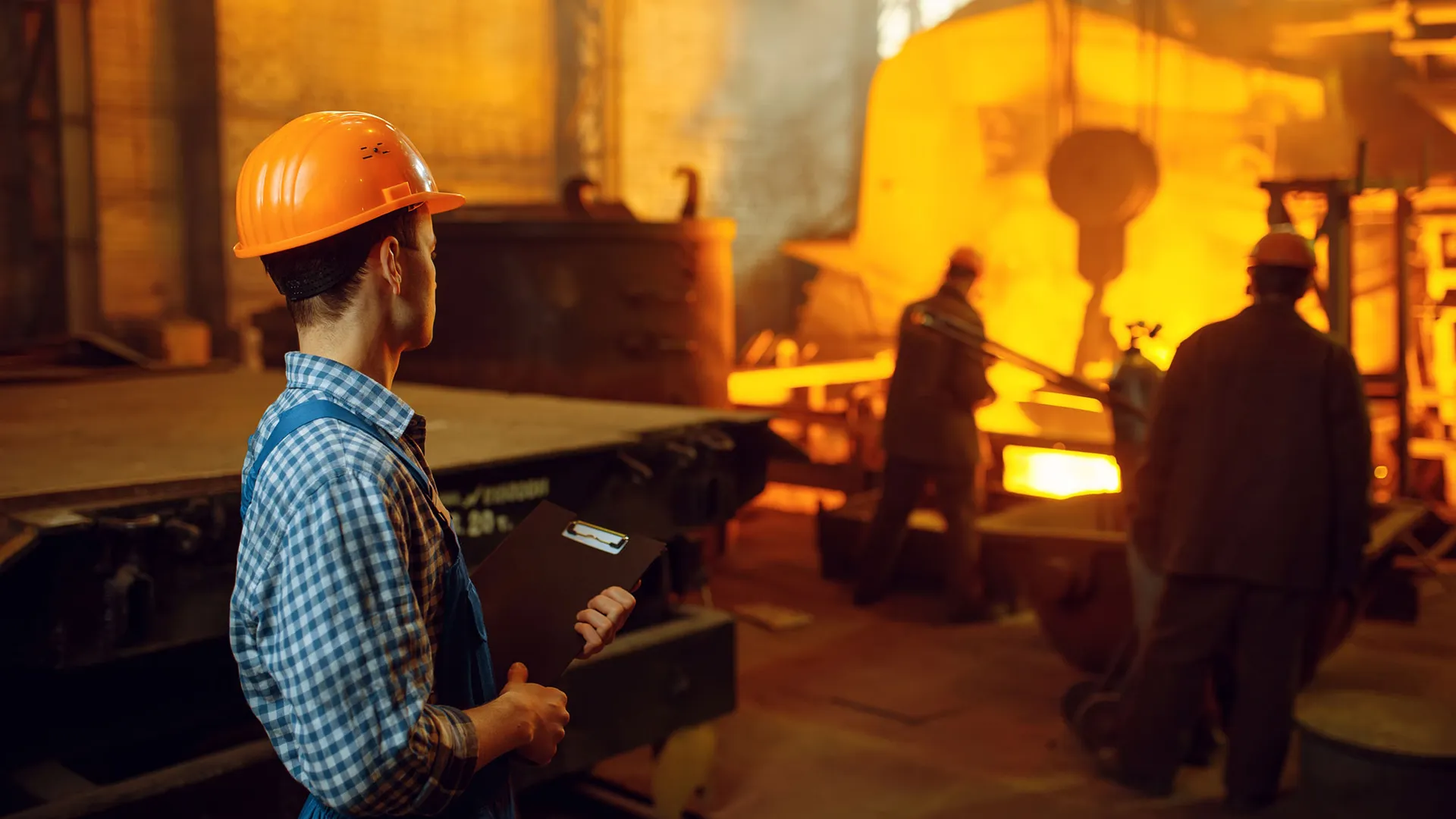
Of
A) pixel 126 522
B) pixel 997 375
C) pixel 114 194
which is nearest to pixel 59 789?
pixel 126 522

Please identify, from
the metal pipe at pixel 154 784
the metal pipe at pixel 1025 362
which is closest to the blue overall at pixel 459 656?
the metal pipe at pixel 154 784

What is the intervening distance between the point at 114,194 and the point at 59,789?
854 cm

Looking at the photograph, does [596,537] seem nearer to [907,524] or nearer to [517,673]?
[517,673]

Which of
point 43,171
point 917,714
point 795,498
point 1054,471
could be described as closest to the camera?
point 917,714

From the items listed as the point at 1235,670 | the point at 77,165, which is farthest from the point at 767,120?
the point at 1235,670

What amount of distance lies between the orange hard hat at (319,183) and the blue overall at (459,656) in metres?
0.22

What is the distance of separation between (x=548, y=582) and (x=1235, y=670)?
3356 millimetres

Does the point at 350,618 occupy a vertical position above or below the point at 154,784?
above

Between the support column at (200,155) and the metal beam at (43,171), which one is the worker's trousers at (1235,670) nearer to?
the support column at (200,155)

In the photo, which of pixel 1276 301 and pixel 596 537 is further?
pixel 1276 301

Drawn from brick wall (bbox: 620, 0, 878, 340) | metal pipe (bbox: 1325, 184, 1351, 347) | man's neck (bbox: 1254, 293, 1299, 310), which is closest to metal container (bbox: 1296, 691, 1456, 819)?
man's neck (bbox: 1254, 293, 1299, 310)

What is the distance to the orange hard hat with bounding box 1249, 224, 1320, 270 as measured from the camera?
4.31 m

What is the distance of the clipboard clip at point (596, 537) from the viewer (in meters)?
1.91

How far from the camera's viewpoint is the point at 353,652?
4.77 feet
